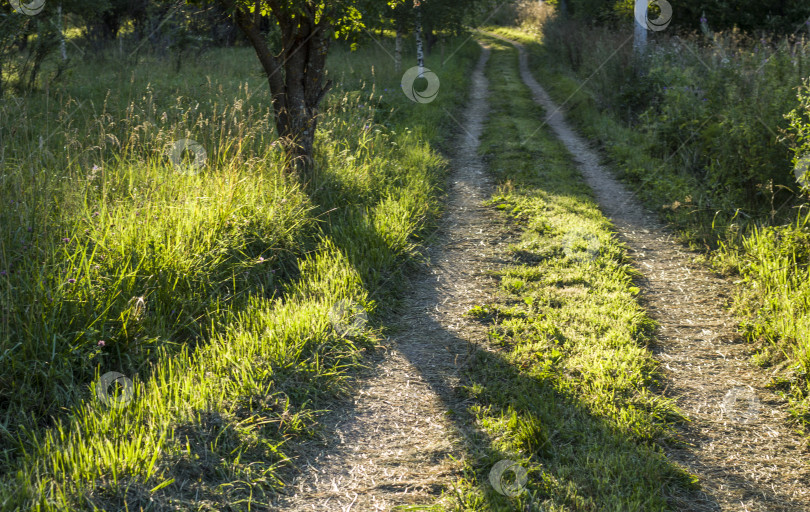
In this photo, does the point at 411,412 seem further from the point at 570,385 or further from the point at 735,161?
the point at 735,161

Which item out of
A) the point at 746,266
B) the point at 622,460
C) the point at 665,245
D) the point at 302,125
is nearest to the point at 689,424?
the point at 622,460

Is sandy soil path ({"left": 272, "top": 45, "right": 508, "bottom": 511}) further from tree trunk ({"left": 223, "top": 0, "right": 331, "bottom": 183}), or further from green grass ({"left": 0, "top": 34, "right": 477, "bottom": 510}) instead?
tree trunk ({"left": 223, "top": 0, "right": 331, "bottom": 183})

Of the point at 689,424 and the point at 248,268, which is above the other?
the point at 248,268

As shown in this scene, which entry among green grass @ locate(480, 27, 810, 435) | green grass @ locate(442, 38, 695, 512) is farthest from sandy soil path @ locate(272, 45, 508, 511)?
green grass @ locate(480, 27, 810, 435)

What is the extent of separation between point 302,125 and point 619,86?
908 centimetres

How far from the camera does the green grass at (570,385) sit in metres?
2.98

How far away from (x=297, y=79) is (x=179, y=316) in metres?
3.45

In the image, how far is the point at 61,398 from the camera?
10.7ft

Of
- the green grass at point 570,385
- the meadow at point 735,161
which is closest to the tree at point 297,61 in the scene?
the green grass at point 570,385

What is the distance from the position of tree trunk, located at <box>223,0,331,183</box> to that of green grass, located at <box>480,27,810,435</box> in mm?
4372

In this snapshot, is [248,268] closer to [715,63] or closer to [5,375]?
[5,375]

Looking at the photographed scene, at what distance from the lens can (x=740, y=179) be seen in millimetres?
7059

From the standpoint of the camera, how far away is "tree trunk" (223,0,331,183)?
6.42m

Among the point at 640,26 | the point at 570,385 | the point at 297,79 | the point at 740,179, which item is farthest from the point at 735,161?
the point at 640,26
